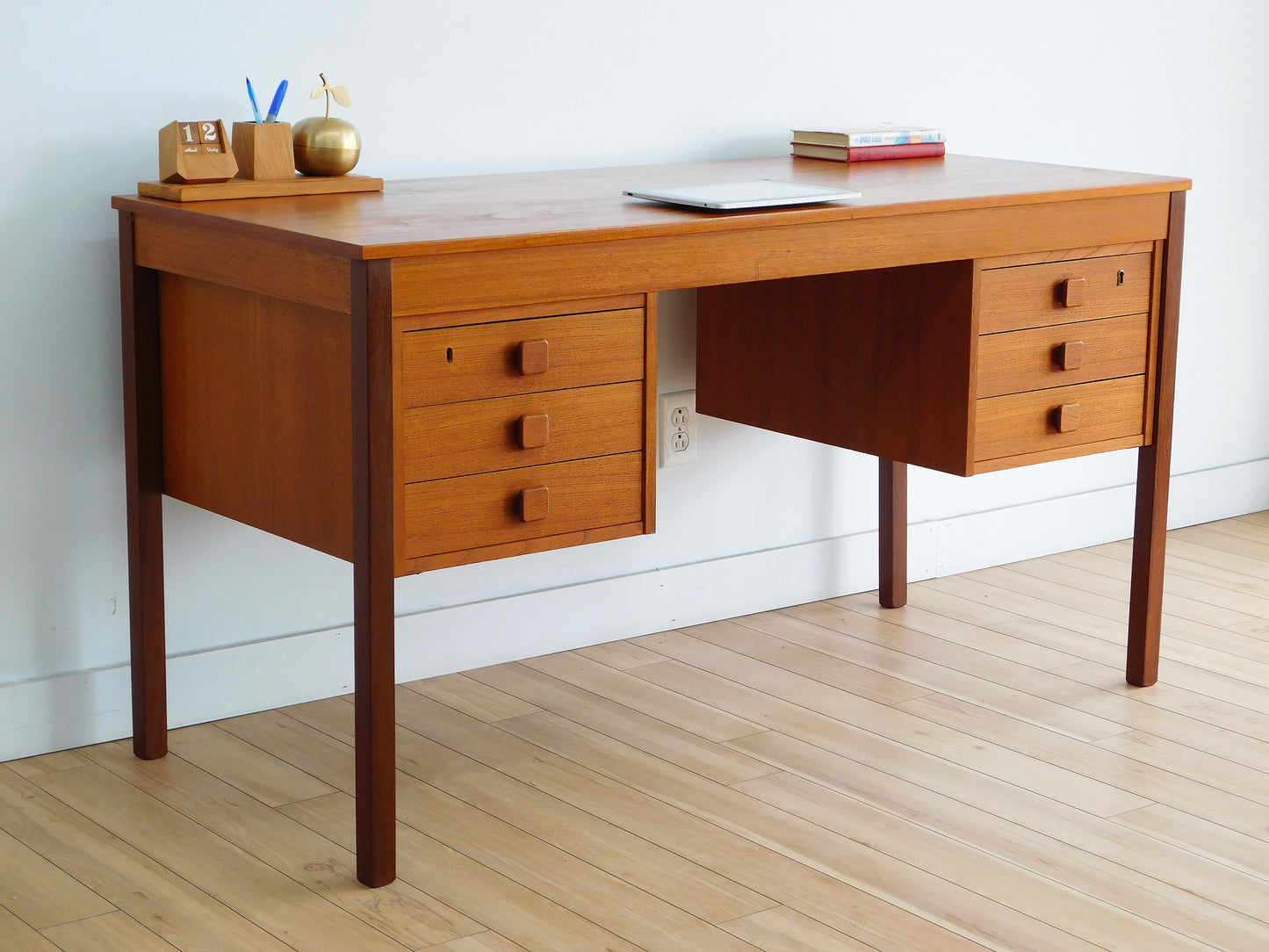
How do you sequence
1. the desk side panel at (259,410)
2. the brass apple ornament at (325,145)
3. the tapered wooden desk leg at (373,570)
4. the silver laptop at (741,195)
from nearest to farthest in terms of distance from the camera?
the tapered wooden desk leg at (373,570) < the desk side panel at (259,410) < the silver laptop at (741,195) < the brass apple ornament at (325,145)

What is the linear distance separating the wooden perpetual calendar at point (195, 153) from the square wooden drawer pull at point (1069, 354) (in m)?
1.07

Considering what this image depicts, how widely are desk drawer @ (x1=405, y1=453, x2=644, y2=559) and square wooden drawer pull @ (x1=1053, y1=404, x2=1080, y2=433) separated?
66 centimetres

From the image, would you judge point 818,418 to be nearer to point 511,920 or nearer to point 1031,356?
point 1031,356

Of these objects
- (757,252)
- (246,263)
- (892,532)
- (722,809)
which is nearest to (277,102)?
(246,263)

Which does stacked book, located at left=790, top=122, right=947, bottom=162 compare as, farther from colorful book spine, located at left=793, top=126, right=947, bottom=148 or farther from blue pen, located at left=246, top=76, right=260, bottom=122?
blue pen, located at left=246, top=76, right=260, bottom=122

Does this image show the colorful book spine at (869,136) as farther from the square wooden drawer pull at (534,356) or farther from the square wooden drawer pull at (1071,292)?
the square wooden drawer pull at (534,356)

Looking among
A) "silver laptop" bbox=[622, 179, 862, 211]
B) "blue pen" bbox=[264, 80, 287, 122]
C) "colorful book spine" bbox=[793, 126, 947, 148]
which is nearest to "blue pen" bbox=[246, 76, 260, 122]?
"blue pen" bbox=[264, 80, 287, 122]

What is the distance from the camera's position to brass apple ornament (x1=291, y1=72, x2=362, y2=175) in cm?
193

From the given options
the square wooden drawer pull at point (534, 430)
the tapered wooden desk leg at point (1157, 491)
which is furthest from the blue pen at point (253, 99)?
the tapered wooden desk leg at point (1157, 491)

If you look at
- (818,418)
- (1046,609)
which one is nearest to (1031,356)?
(818,418)

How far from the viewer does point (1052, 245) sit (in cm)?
205

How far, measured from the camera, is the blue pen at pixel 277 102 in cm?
188

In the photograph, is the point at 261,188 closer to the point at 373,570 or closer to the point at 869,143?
the point at 373,570

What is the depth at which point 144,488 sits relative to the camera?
191 centimetres
